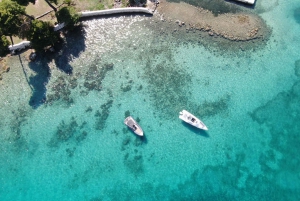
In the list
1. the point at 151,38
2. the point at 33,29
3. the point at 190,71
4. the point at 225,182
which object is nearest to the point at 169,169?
the point at 225,182

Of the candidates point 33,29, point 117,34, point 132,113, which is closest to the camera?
point 33,29

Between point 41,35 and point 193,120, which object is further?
point 193,120

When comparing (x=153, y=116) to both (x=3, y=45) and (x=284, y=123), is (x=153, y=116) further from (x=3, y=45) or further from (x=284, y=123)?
(x=3, y=45)

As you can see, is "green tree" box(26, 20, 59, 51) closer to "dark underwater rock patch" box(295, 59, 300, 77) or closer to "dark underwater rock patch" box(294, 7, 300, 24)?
"dark underwater rock patch" box(295, 59, 300, 77)

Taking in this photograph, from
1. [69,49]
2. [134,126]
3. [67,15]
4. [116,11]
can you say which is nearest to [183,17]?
[116,11]

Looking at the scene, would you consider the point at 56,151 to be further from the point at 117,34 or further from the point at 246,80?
the point at 246,80

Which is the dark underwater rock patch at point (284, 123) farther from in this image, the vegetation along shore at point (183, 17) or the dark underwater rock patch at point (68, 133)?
the dark underwater rock patch at point (68, 133)

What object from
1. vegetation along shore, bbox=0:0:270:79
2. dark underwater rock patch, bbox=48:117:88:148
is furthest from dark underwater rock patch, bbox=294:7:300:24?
dark underwater rock patch, bbox=48:117:88:148

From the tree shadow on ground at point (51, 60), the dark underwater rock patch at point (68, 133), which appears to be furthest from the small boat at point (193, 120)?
the tree shadow on ground at point (51, 60)
